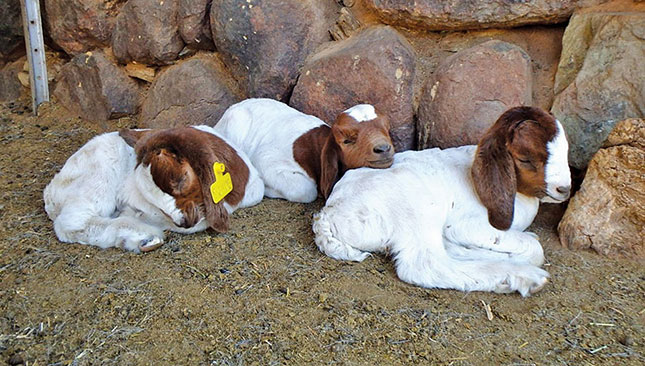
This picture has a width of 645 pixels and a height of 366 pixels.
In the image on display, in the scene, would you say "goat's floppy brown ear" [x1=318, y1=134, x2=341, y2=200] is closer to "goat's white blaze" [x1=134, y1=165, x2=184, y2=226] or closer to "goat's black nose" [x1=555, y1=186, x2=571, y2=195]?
"goat's white blaze" [x1=134, y1=165, x2=184, y2=226]

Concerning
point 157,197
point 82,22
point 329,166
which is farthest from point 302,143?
point 82,22

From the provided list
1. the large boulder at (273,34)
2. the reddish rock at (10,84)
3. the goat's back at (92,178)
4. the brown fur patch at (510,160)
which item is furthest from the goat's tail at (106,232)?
the reddish rock at (10,84)

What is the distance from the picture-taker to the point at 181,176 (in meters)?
3.83

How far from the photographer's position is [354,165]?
4.20 metres

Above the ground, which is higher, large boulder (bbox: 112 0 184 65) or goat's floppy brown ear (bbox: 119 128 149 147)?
large boulder (bbox: 112 0 184 65)

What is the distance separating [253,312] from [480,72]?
8.76 feet

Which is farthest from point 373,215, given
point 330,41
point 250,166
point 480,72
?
point 330,41

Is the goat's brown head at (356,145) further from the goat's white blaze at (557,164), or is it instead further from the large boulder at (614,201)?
the large boulder at (614,201)

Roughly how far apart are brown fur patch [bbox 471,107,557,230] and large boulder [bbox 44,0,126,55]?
4.64 metres

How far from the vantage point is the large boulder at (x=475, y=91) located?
4.47m

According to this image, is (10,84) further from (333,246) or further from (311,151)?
(333,246)

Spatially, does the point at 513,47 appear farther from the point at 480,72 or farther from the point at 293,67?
→ the point at 293,67

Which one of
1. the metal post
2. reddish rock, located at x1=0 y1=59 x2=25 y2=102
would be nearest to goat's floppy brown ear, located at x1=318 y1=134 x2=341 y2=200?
the metal post

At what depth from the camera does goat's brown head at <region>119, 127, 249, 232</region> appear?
3.82 meters
